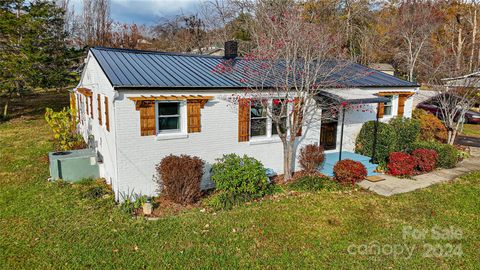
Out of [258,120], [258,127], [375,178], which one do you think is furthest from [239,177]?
[375,178]

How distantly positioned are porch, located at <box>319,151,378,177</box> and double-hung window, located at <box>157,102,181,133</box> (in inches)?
215

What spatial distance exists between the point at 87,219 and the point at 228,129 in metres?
4.70

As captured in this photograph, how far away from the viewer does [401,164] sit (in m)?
10.6

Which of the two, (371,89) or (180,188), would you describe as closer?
(180,188)

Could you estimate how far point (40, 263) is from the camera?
5.76m

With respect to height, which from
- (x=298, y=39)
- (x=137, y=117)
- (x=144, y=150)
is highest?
(x=298, y=39)

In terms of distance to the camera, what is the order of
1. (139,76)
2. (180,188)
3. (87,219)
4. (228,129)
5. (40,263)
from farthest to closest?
(228,129), (139,76), (180,188), (87,219), (40,263)

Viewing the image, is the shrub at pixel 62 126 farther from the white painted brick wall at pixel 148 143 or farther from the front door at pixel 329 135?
the front door at pixel 329 135

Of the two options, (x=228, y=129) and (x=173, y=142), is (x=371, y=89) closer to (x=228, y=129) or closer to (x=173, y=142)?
(x=228, y=129)

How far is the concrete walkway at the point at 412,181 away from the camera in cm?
941

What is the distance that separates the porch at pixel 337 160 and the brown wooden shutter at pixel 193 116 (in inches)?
192

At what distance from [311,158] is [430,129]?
25.3 ft

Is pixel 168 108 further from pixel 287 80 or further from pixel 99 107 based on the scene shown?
A: pixel 287 80

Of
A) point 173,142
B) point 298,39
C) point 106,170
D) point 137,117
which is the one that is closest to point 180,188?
point 173,142
